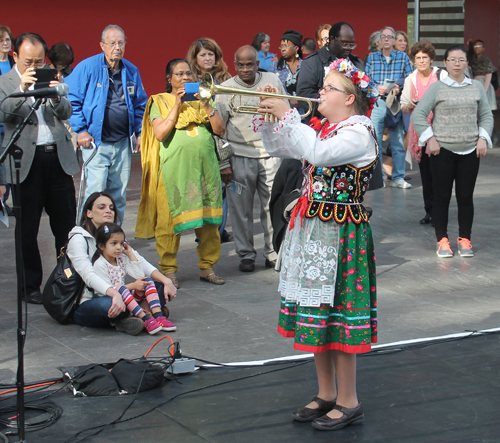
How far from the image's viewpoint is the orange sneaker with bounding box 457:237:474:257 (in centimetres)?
665

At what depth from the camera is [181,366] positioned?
4023 millimetres

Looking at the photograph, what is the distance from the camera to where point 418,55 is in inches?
321

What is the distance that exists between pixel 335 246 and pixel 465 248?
3.62 m

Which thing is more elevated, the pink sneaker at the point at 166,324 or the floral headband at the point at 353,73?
the floral headband at the point at 353,73

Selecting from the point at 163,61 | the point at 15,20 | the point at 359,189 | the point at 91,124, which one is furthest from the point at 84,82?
the point at 163,61

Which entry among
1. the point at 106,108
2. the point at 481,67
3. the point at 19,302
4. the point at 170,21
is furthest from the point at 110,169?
the point at 481,67

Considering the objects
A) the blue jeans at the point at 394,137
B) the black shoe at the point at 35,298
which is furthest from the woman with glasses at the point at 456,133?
the black shoe at the point at 35,298

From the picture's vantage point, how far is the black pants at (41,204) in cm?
535

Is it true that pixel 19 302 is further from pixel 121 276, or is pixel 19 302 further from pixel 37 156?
pixel 37 156

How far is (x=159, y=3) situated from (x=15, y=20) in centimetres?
259

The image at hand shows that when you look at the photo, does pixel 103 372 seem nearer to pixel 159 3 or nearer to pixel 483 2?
pixel 159 3

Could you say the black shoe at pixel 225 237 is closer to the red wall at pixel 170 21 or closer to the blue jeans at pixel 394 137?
the blue jeans at pixel 394 137

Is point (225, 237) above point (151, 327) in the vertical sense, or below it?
above

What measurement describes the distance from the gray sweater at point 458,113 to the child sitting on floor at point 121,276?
3.14 metres
